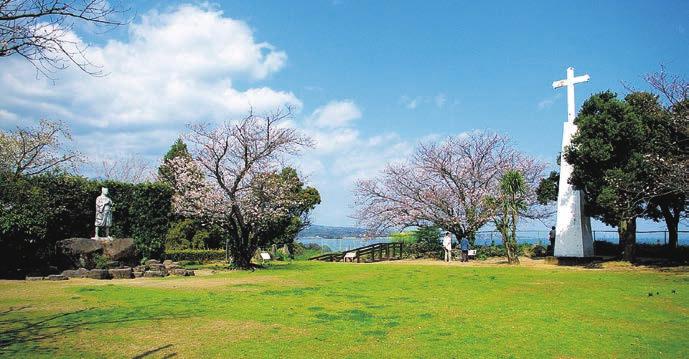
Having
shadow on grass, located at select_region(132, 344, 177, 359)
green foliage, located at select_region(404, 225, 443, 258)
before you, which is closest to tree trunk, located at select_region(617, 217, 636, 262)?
green foliage, located at select_region(404, 225, 443, 258)

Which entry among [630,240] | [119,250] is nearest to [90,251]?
[119,250]

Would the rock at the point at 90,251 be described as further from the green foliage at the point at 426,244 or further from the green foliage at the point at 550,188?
the green foliage at the point at 550,188

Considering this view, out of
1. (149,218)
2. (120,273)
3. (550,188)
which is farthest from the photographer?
(550,188)

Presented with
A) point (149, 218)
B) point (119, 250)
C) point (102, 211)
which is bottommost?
point (119, 250)

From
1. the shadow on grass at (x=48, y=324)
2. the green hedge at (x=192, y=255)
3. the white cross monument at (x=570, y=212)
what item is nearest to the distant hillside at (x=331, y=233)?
the green hedge at (x=192, y=255)

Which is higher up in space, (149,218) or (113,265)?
(149,218)

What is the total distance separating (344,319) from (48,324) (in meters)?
4.62

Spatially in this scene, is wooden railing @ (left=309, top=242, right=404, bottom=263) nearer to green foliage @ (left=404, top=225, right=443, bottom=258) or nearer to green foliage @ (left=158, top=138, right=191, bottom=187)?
green foliage @ (left=404, top=225, right=443, bottom=258)

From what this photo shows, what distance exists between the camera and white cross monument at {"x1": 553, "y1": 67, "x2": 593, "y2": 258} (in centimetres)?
2180

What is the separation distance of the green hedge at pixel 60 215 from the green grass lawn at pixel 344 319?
3483 millimetres

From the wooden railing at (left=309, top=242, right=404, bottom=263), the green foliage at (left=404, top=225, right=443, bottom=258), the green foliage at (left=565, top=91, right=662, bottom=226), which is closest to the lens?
the green foliage at (left=565, top=91, right=662, bottom=226)

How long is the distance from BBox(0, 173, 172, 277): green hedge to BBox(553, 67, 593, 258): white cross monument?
59.6 feet

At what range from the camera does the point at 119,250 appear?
18.5 metres

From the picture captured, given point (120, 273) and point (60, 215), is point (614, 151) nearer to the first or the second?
point (120, 273)
